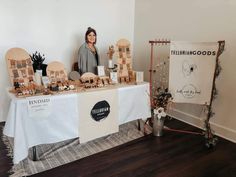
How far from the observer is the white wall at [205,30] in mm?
2730

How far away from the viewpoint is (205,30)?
9.78ft

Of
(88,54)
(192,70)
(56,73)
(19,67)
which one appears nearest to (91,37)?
(88,54)

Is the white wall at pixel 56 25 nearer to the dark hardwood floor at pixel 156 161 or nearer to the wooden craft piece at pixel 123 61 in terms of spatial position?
the wooden craft piece at pixel 123 61

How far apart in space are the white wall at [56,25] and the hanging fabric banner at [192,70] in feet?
5.16

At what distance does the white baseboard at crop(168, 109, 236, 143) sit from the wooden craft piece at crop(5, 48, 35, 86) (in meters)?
2.32

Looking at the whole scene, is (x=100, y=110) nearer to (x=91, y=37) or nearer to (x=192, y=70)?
(x=91, y=37)

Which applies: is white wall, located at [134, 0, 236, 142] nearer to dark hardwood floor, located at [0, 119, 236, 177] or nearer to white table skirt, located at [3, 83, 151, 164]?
dark hardwood floor, located at [0, 119, 236, 177]

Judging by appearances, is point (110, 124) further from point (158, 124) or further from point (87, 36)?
point (87, 36)

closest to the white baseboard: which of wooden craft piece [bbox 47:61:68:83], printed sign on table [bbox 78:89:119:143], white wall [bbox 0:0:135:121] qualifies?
printed sign on table [bbox 78:89:119:143]

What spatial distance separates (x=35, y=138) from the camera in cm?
212

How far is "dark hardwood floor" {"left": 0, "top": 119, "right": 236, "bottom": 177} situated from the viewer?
84.1 inches

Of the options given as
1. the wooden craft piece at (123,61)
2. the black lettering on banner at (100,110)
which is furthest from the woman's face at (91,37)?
the black lettering on banner at (100,110)

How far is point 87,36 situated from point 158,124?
1.56m

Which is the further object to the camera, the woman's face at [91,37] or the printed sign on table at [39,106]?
the woman's face at [91,37]
